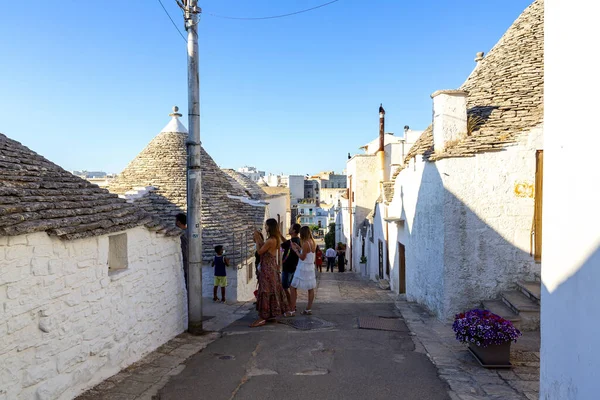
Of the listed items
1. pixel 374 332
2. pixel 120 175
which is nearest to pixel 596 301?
pixel 374 332

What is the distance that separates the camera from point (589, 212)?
312 cm

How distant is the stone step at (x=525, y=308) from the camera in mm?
6309

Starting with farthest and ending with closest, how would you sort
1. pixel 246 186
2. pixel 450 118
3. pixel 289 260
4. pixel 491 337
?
pixel 246 186 < pixel 289 260 < pixel 450 118 < pixel 491 337

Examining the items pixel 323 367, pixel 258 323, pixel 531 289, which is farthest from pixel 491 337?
pixel 258 323

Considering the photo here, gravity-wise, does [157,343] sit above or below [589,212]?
below

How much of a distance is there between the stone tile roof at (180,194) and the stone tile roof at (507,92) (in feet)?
18.8

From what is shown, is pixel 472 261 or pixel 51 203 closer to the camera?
pixel 51 203

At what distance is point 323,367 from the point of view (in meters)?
5.09

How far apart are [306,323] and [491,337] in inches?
123

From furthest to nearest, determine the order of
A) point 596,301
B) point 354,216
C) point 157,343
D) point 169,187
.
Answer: point 354,216, point 169,187, point 157,343, point 596,301

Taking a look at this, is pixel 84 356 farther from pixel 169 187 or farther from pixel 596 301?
pixel 169 187

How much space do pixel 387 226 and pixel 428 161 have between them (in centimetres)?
709

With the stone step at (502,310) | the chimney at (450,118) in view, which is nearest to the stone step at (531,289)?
the stone step at (502,310)

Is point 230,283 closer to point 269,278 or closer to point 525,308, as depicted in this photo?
point 269,278
